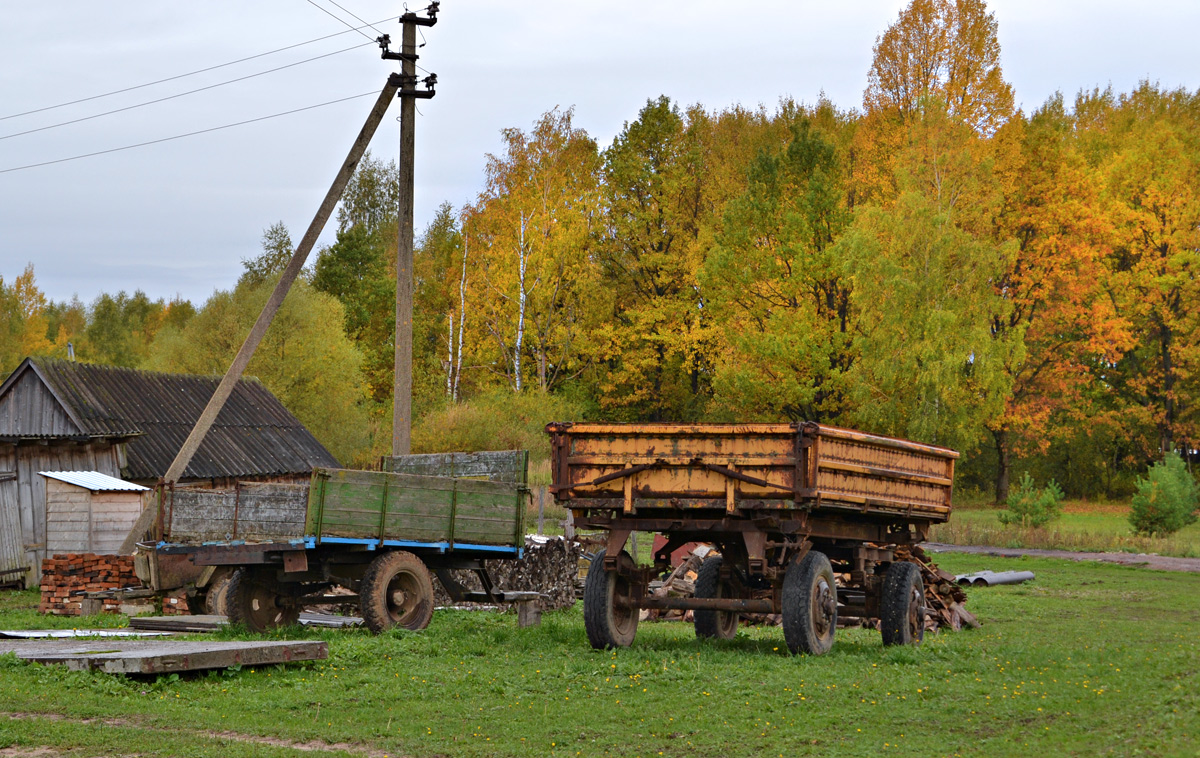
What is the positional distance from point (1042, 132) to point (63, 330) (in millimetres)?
66046

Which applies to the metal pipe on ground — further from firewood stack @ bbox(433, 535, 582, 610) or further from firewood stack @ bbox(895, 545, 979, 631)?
firewood stack @ bbox(433, 535, 582, 610)

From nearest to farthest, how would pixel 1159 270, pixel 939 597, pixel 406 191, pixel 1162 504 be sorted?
pixel 939 597
pixel 406 191
pixel 1162 504
pixel 1159 270

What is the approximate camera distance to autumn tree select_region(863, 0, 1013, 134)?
1542 inches

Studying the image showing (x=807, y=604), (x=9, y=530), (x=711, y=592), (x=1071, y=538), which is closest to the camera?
(x=807, y=604)

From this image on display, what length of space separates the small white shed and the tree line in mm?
19481

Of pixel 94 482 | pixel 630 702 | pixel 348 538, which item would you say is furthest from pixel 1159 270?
pixel 630 702

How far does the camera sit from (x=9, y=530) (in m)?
23.1

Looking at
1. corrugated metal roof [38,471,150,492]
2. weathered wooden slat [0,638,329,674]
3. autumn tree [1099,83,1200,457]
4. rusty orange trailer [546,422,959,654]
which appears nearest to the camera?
weathered wooden slat [0,638,329,674]

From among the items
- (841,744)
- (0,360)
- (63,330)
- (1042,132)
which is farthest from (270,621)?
(63,330)

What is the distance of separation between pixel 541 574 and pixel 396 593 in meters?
Answer: 5.26

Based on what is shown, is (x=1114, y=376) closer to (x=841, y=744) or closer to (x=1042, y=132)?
(x=1042, y=132)

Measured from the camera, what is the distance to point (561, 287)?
46906mm

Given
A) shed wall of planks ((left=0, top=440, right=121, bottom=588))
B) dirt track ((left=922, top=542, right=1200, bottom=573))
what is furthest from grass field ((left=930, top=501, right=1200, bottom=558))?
shed wall of planks ((left=0, top=440, right=121, bottom=588))

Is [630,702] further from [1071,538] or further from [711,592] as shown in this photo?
[1071,538]
